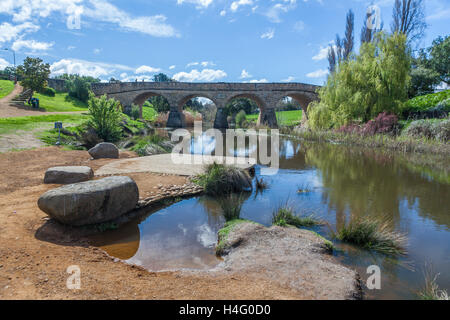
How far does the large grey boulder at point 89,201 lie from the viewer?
4328 millimetres

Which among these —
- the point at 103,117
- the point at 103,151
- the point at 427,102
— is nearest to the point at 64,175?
the point at 103,151

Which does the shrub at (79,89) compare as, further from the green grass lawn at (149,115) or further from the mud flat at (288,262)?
the mud flat at (288,262)

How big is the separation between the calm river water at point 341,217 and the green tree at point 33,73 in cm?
2465

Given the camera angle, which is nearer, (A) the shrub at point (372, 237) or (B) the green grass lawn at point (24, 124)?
(A) the shrub at point (372, 237)

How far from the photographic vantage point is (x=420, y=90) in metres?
24.4

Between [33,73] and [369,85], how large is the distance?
27.9 meters

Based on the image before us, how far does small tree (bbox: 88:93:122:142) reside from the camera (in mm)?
13893

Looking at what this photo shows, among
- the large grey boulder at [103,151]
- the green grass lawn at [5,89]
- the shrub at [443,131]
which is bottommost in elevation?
the large grey boulder at [103,151]

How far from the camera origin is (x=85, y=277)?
302 centimetres

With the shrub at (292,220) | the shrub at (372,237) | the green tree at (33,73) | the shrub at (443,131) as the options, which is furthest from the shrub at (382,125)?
the green tree at (33,73)

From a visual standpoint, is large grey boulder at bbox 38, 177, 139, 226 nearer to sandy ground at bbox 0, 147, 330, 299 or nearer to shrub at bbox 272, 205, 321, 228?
sandy ground at bbox 0, 147, 330, 299

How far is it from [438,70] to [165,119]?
31978 millimetres

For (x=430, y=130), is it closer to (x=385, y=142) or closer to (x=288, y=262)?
(x=385, y=142)
